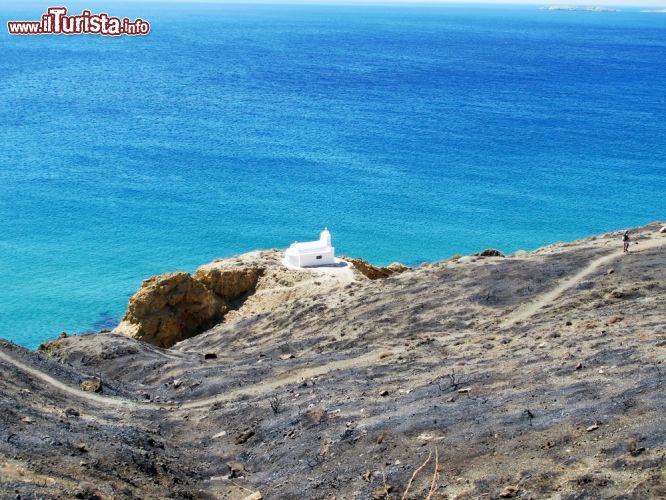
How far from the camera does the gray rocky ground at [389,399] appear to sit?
51.2ft

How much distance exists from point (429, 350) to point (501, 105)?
90.3 metres

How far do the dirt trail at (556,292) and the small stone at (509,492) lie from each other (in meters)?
11.2

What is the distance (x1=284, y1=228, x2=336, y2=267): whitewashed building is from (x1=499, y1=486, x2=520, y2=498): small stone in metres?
23.8

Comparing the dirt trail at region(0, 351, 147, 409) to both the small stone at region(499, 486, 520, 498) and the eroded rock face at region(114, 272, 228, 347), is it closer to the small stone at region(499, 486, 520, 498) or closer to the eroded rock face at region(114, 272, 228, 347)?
the small stone at region(499, 486, 520, 498)

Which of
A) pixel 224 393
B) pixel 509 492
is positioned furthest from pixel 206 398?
pixel 509 492

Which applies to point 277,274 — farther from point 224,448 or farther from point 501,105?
point 501,105

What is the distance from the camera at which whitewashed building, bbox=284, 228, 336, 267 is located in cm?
3819

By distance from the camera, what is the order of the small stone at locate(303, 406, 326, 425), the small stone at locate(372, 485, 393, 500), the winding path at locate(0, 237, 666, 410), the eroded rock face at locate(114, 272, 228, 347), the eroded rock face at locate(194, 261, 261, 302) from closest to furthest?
the small stone at locate(372, 485, 393, 500) → the small stone at locate(303, 406, 326, 425) → the winding path at locate(0, 237, 666, 410) → the eroded rock face at locate(114, 272, 228, 347) → the eroded rock face at locate(194, 261, 261, 302)

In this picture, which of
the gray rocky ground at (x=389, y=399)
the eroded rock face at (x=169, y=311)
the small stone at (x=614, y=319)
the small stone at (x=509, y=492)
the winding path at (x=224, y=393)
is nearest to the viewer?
the small stone at (x=509, y=492)

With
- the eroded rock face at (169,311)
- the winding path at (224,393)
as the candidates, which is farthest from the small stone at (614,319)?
the eroded rock face at (169,311)

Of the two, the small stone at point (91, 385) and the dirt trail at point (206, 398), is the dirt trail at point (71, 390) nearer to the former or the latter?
the dirt trail at point (206, 398)

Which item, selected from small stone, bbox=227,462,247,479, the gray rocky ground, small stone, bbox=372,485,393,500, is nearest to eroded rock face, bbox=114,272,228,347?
the gray rocky ground

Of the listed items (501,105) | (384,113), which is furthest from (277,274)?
(501,105)

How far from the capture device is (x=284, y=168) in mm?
75938
